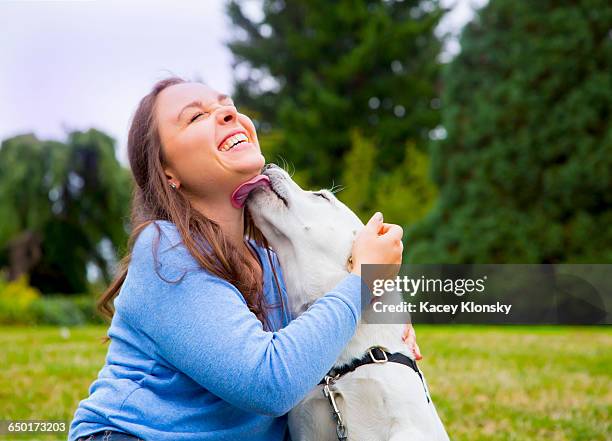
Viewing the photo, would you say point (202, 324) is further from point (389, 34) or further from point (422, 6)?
point (422, 6)

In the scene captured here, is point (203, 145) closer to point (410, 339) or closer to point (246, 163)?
point (246, 163)

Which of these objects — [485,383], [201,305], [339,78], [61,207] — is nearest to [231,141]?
[201,305]

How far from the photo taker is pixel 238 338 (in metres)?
1.92

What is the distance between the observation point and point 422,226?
1130 centimetres

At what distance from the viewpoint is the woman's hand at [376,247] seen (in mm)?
2080

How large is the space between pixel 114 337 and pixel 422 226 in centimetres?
940

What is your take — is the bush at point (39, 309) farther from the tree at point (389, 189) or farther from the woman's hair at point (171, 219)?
the woman's hair at point (171, 219)

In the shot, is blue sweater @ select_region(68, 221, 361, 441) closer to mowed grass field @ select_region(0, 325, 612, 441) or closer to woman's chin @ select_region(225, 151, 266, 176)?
woman's chin @ select_region(225, 151, 266, 176)

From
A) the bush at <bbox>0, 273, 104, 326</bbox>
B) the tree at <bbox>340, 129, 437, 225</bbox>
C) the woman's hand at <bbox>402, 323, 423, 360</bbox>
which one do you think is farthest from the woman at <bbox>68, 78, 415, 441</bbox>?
the tree at <bbox>340, 129, 437, 225</bbox>

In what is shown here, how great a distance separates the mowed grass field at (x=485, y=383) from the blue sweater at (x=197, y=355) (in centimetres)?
184

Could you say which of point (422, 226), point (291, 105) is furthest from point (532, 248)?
point (291, 105)

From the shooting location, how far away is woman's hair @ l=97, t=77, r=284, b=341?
216cm

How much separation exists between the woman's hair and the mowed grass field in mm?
1758

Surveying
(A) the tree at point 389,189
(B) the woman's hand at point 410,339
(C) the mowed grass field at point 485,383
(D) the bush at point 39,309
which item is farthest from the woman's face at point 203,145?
(A) the tree at point 389,189
